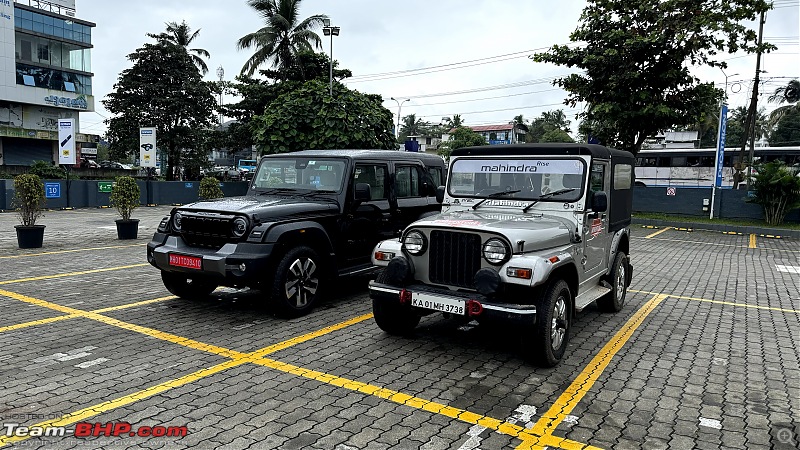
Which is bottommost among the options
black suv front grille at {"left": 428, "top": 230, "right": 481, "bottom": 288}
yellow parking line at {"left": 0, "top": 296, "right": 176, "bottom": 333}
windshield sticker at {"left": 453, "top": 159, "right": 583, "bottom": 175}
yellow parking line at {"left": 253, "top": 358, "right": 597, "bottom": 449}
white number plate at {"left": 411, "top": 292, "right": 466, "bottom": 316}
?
yellow parking line at {"left": 253, "top": 358, "right": 597, "bottom": 449}

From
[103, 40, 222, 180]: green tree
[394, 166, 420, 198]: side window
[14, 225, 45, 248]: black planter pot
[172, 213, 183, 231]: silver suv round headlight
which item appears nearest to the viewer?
[172, 213, 183, 231]: silver suv round headlight

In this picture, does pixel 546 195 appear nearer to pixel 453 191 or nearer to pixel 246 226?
pixel 453 191

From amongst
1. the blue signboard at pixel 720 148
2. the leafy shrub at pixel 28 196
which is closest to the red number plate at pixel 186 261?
the leafy shrub at pixel 28 196

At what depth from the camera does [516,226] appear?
5340mm

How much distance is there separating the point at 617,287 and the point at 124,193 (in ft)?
38.7

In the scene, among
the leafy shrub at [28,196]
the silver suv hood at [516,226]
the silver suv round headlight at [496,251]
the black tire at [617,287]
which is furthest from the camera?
the leafy shrub at [28,196]

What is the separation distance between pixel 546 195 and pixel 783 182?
1825 cm

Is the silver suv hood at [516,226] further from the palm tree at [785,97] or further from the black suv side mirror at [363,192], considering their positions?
the palm tree at [785,97]

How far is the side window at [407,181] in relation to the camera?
8500 mm

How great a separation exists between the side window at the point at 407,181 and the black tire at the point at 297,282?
2061 mm

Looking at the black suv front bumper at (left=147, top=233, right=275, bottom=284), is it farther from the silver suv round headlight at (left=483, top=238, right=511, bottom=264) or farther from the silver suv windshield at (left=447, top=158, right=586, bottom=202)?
the silver suv round headlight at (left=483, top=238, right=511, bottom=264)

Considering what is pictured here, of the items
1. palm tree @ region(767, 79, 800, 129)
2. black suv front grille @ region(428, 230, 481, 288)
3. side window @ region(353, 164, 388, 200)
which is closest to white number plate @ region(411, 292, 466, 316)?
black suv front grille @ region(428, 230, 481, 288)

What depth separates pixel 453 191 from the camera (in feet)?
22.2

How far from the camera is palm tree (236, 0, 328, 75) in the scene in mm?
33250
